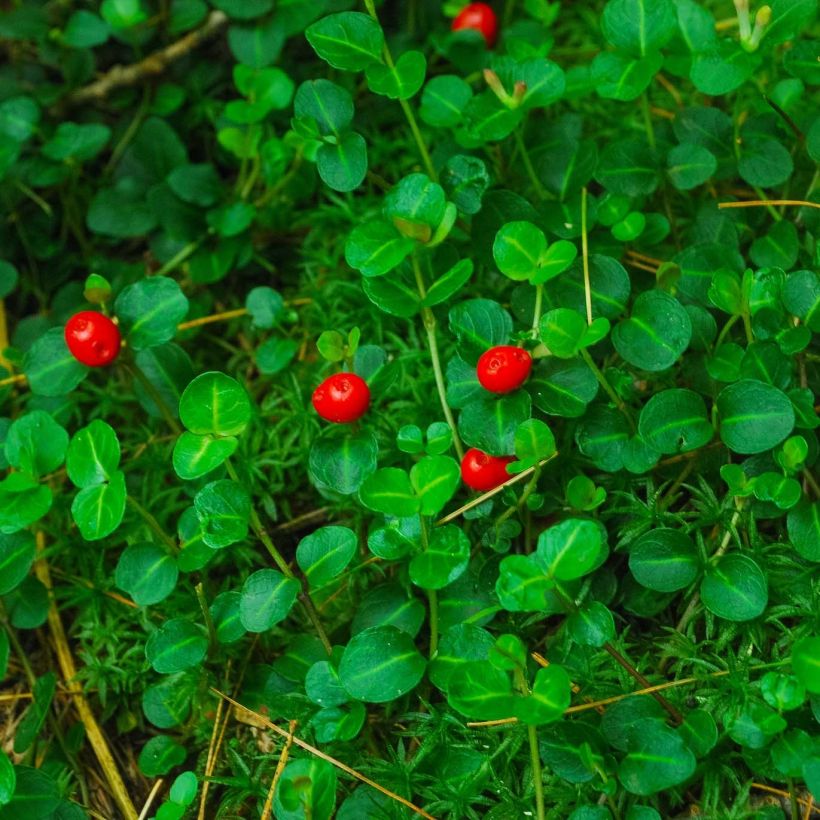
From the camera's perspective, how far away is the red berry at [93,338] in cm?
238

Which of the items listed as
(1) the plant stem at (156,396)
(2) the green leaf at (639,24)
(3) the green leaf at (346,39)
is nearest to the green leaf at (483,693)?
(1) the plant stem at (156,396)

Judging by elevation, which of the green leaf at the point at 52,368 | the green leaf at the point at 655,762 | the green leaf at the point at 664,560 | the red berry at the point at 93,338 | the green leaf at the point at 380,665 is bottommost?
the green leaf at the point at 655,762

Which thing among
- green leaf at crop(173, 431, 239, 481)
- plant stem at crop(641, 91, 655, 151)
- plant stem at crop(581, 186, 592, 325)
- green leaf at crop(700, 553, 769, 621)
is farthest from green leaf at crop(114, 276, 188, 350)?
green leaf at crop(700, 553, 769, 621)

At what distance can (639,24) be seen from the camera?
2.47m

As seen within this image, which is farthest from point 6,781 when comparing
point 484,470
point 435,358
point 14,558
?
point 435,358

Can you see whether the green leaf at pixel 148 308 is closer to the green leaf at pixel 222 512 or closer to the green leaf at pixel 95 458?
the green leaf at pixel 95 458

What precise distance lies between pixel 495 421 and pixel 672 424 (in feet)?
1.35

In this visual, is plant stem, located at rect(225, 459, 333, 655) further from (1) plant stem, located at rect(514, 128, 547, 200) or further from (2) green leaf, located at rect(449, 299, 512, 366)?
(1) plant stem, located at rect(514, 128, 547, 200)

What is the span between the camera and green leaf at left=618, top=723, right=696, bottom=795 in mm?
1924

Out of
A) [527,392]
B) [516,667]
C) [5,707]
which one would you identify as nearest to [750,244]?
[527,392]

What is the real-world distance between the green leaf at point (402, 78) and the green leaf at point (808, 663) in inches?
61.9

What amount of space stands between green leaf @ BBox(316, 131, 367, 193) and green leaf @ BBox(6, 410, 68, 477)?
93 centimetres

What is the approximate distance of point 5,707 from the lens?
8.17ft

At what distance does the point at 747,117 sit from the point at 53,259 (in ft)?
7.36
